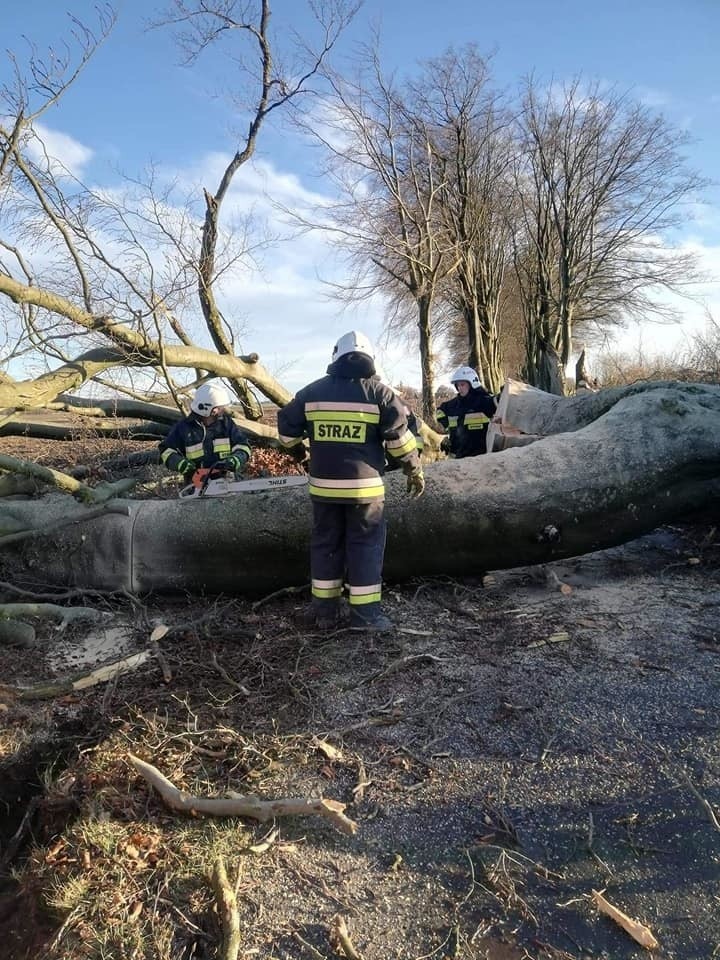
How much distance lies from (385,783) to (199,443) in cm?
359

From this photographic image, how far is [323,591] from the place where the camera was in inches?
151

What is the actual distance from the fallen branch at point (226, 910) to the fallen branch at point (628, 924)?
1.02 meters

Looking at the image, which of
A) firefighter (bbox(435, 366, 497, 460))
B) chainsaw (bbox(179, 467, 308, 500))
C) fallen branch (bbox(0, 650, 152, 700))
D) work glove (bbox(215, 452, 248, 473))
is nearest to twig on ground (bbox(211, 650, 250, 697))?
fallen branch (bbox(0, 650, 152, 700))

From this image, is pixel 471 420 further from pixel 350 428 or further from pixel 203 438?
pixel 350 428

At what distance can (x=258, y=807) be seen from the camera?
7.50 ft

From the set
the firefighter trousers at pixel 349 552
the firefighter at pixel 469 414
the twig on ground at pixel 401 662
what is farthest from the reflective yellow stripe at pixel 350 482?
the firefighter at pixel 469 414

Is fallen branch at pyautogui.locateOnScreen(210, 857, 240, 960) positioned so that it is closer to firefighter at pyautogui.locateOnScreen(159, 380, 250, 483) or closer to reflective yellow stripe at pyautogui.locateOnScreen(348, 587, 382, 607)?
reflective yellow stripe at pyautogui.locateOnScreen(348, 587, 382, 607)

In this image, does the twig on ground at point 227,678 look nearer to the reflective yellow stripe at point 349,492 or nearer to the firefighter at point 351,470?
the firefighter at point 351,470

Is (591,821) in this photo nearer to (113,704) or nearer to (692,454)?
(113,704)

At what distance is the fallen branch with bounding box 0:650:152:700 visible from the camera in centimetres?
320

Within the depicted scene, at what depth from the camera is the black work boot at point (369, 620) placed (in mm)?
3697

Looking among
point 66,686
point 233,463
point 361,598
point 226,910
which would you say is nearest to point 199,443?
point 233,463

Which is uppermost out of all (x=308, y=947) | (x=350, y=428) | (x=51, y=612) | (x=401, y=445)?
(x=350, y=428)

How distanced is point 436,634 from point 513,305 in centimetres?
2568
